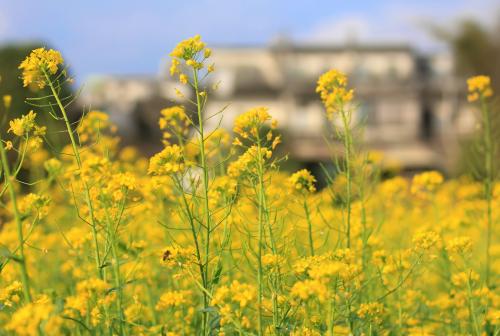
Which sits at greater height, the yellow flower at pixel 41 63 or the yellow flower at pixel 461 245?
the yellow flower at pixel 41 63

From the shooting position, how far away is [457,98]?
36.2 metres

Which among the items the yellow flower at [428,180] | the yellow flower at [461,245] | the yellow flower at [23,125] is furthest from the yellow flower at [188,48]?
the yellow flower at [428,180]

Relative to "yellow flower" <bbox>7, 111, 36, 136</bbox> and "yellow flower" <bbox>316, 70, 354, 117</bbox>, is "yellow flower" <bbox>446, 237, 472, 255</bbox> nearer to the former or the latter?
"yellow flower" <bbox>316, 70, 354, 117</bbox>

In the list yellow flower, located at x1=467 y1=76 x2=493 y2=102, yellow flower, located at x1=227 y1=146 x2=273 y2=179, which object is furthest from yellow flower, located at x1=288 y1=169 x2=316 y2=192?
yellow flower, located at x1=467 y1=76 x2=493 y2=102

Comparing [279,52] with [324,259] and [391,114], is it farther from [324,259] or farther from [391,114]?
[324,259]

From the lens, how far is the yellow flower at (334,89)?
2951 millimetres

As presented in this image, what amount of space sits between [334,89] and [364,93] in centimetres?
3325

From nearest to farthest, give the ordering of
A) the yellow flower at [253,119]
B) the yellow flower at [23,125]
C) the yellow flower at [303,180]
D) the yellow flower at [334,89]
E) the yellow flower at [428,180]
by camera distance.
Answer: the yellow flower at [23,125] → the yellow flower at [253,119] → the yellow flower at [303,180] → the yellow flower at [334,89] → the yellow flower at [428,180]

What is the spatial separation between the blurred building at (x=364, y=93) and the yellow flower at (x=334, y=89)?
2572 centimetres

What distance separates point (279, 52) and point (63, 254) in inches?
1321

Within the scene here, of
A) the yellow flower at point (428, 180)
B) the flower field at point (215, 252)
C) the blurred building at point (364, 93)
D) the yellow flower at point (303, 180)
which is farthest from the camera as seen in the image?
the blurred building at point (364, 93)

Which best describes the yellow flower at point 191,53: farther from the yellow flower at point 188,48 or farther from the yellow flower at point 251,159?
the yellow flower at point 251,159

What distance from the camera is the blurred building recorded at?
3341 centimetres

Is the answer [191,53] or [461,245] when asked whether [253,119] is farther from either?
[461,245]
